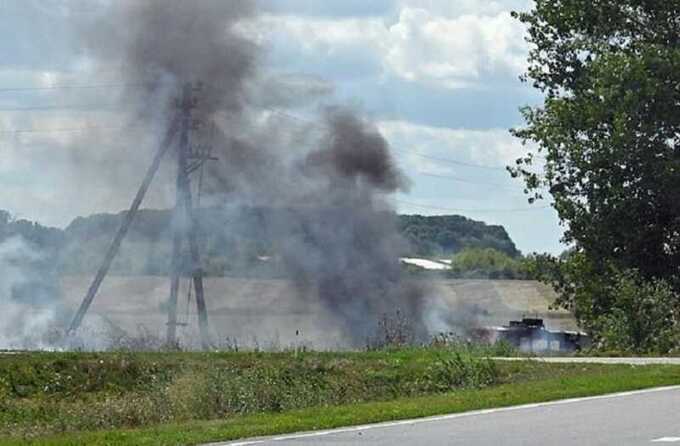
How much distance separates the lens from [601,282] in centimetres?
4681

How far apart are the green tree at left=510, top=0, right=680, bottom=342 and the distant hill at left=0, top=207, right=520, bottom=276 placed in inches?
718

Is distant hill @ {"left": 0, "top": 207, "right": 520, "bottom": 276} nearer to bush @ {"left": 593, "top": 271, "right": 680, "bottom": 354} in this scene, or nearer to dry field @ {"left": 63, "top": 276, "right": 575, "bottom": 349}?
dry field @ {"left": 63, "top": 276, "right": 575, "bottom": 349}

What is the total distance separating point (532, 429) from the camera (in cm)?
1853

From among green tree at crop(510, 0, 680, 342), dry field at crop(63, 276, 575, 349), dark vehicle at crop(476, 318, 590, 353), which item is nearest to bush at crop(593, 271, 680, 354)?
green tree at crop(510, 0, 680, 342)

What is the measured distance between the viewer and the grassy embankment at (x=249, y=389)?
20188 mm

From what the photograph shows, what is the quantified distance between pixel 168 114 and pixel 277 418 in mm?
38661

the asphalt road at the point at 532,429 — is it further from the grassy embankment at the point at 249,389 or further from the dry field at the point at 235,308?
A: the dry field at the point at 235,308

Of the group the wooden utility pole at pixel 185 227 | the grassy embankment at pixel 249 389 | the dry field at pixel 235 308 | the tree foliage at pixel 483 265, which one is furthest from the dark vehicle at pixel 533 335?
the grassy embankment at pixel 249 389

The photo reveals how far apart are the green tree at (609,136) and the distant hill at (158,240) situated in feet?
59.8

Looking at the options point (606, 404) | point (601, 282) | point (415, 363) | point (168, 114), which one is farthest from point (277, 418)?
point (168, 114)

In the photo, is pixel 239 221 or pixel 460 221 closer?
pixel 239 221

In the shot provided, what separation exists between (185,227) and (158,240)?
6.79ft

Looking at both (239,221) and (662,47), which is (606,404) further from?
(239,221)

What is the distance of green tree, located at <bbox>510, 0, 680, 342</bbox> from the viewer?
44.5 metres
